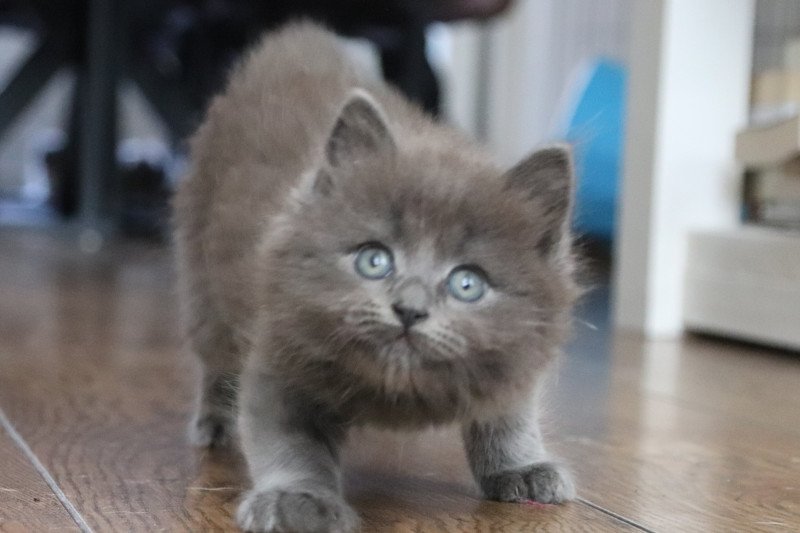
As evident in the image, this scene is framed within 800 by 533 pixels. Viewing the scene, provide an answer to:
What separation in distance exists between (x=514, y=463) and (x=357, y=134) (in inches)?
14.3

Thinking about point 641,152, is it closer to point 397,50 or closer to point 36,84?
point 397,50

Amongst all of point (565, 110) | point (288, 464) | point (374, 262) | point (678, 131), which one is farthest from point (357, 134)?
point (565, 110)

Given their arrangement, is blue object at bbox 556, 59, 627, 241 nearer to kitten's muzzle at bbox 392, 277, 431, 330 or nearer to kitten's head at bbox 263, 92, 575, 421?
kitten's head at bbox 263, 92, 575, 421

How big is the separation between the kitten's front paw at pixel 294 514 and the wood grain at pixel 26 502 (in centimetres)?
14

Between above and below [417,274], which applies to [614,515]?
below

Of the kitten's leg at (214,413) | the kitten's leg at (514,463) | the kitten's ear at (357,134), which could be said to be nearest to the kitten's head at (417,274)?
the kitten's ear at (357,134)

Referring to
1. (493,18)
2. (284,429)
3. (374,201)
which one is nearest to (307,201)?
(374,201)

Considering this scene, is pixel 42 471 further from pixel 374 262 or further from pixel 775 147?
pixel 775 147

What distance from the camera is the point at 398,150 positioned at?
1.01 metres

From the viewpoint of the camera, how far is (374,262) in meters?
0.93

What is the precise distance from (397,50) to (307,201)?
2.79 m

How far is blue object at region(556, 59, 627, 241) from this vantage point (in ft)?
12.0

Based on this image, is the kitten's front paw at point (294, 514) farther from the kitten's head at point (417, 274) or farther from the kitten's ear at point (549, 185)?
the kitten's ear at point (549, 185)

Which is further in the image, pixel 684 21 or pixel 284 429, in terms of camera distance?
pixel 684 21
